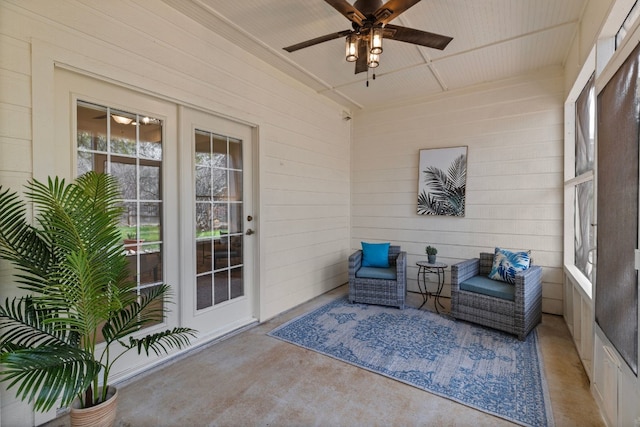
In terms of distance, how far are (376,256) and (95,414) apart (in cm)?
332

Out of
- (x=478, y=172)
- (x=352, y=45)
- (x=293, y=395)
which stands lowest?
(x=293, y=395)

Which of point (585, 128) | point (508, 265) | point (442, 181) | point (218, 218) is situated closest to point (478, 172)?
point (442, 181)

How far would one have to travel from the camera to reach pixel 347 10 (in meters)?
1.99

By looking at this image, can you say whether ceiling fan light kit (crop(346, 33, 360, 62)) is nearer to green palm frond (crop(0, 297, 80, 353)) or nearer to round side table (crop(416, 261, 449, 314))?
green palm frond (crop(0, 297, 80, 353))

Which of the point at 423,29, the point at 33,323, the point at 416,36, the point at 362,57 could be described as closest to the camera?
the point at 33,323

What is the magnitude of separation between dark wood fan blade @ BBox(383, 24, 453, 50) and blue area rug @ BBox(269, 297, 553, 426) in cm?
249

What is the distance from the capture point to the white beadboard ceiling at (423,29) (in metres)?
2.53

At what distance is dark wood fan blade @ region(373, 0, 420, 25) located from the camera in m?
1.91

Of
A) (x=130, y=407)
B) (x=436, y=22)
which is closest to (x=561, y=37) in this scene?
(x=436, y=22)

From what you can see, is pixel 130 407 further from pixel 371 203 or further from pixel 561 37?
pixel 561 37

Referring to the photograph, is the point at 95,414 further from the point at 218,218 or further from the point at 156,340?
the point at 218,218

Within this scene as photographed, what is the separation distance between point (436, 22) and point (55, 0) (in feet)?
9.33

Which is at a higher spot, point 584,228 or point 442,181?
point 442,181

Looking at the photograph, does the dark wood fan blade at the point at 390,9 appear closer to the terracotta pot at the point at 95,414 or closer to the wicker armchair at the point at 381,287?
the wicker armchair at the point at 381,287
